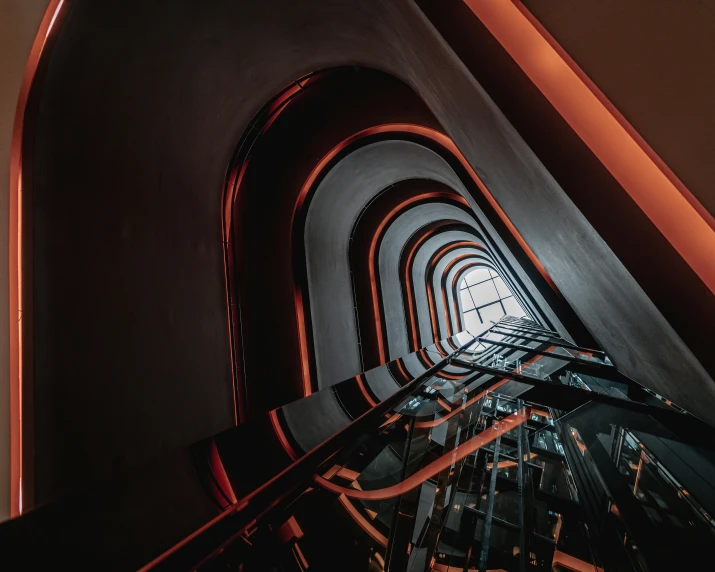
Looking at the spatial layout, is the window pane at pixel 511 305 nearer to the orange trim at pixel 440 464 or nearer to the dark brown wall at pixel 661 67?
the orange trim at pixel 440 464

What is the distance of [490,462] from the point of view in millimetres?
1260

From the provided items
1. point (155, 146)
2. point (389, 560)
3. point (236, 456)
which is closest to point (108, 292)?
point (155, 146)

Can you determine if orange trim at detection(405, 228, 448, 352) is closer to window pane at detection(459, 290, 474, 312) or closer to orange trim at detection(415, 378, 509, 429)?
orange trim at detection(415, 378, 509, 429)

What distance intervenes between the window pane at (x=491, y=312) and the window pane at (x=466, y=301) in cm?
70

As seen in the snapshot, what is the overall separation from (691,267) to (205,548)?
1282 millimetres

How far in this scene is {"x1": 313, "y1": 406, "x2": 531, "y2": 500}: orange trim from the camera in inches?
36.0

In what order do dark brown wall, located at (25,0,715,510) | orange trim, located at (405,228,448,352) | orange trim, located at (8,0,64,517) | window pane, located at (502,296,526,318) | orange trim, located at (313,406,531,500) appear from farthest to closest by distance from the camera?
window pane, located at (502,296,526,318) < orange trim, located at (405,228,448,352) < orange trim, located at (8,0,64,517) < dark brown wall, located at (25,0,715,510) < orange trim, located at (313,406,531,500)

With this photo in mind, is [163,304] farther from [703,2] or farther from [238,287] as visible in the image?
[703,2]

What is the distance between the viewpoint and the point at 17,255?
2.23 meters

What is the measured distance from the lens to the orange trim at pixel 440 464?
36.0 inches

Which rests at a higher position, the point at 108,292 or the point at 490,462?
the point at 108,292

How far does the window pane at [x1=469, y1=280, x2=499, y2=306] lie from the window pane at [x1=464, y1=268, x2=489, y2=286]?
0.30 metres

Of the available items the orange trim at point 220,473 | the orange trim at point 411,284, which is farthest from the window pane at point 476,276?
the orange trim at point 220,473

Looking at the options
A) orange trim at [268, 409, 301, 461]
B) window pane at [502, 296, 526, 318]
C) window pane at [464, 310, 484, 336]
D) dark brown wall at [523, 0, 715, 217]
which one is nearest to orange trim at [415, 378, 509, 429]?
orange trim at [268, 409, 301, 461]
